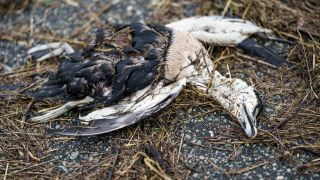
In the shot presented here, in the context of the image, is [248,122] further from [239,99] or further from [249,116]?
[239,99]

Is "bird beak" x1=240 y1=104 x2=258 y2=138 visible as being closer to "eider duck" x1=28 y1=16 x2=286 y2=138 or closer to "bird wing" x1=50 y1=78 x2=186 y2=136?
"eider duck" x1=28 y1=16 x2=286 y2=138

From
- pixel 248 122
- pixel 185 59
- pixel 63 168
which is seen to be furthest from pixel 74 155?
pixel 248 122

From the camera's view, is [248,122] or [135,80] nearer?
[248,122]

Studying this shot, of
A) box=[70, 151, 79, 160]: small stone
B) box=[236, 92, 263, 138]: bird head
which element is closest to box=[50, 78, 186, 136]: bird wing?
box=[70, 151, 79, 160]: small stone

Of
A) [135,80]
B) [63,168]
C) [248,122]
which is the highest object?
[135,80]

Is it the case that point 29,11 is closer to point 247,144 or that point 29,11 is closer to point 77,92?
point 77,92

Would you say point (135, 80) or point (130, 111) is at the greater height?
point (135, 80)

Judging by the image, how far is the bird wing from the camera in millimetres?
2703

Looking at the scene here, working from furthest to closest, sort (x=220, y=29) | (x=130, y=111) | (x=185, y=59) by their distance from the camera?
(x=220, y=29) → (x=185, y=59) → (x=130, y=111)

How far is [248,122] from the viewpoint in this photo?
262 centimetres

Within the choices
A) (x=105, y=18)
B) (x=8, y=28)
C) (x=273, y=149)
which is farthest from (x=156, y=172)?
(x=8, y=28)

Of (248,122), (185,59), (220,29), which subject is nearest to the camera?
(248,122)

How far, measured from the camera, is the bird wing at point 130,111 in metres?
2.70

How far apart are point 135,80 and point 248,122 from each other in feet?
2.41
